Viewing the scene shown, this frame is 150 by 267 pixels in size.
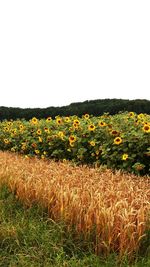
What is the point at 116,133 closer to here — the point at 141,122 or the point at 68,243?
the point at 141,122

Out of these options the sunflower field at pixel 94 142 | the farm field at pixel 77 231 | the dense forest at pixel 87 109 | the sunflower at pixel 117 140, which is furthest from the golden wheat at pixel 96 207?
the dense forest at pixel 87 109

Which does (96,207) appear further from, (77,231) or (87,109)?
(87,109)

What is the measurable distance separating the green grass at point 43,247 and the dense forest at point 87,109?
40.1 ft

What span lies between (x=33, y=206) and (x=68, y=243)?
3.95 ft

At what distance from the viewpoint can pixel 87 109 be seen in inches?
782

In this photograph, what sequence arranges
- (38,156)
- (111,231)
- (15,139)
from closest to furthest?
(111,231), (38,156), (15,139)

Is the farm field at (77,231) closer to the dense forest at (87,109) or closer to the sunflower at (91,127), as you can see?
the sunflower at (91,127)

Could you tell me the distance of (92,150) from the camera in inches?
325

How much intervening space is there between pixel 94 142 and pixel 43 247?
4254 millimetres

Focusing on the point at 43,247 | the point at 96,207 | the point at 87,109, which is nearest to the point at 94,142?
the point at 96,207

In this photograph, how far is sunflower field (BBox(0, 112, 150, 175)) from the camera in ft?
24.1

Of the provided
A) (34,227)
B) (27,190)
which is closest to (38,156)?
(27,190)

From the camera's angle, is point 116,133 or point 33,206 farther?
point 116,133

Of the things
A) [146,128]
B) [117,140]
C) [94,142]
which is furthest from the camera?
[94,142]
